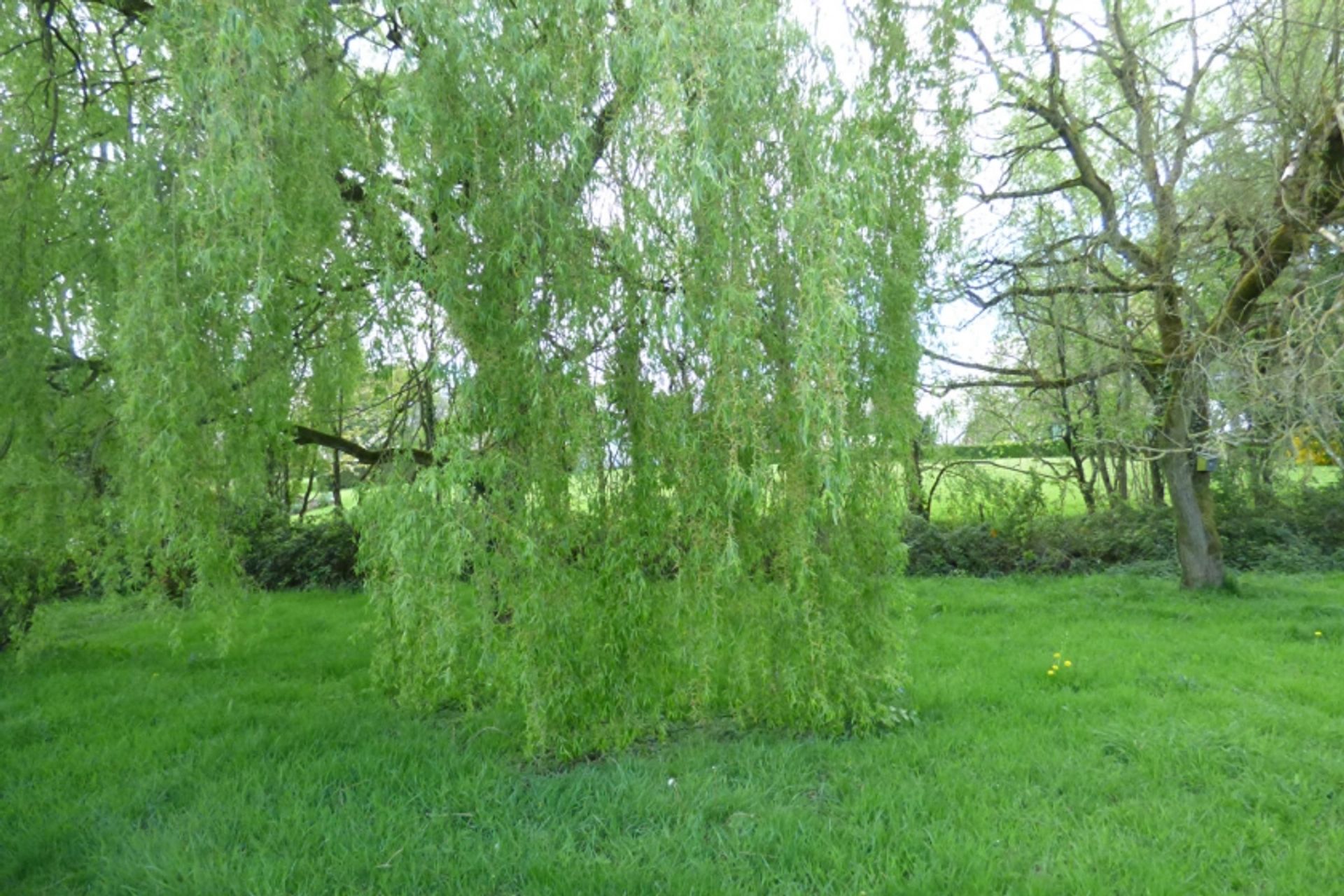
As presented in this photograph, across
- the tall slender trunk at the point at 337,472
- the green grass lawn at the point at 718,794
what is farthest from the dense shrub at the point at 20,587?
the tall slender trunk at the point at 337,472

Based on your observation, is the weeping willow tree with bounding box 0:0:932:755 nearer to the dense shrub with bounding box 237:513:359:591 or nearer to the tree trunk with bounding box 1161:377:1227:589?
the tree trunk with bounding box 1161:377:1227:589

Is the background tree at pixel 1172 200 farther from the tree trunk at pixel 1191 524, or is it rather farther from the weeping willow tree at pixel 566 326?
the weeping willow tree at pixel 566 326

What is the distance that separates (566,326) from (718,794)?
2.45m

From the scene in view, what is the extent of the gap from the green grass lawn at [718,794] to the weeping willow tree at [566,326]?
460 mm

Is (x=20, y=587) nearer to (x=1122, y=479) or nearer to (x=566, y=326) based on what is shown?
(x=566, y=326)

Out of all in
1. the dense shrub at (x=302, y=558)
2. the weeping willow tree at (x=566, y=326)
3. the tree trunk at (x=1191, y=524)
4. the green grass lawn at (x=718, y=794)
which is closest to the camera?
the green grass lawn at (x=718, y=794)

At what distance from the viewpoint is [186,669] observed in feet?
24.7

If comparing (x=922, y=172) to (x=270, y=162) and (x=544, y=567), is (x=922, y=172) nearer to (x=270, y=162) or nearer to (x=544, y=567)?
(x=544, y=567)

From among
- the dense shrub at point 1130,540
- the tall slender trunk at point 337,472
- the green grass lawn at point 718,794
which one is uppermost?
the tall slender trunk at point 337,472

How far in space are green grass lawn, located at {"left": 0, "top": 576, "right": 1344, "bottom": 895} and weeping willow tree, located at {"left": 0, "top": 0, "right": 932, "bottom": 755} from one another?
1.51 ft

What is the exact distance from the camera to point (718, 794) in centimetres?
437

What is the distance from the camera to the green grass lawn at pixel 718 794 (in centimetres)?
364

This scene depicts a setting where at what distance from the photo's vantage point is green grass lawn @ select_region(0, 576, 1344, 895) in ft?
11.9

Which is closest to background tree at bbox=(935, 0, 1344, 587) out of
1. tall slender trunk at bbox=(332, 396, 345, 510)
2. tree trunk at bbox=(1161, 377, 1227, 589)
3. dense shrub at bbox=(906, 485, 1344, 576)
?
tree trunk at bbox=(1161, 377, 1227, 589)
